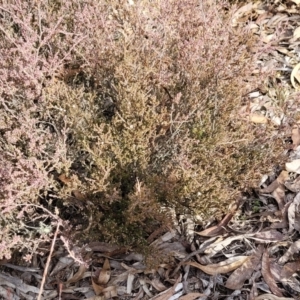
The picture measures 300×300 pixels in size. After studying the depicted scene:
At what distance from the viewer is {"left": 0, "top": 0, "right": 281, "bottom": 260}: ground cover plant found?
199 centimetres

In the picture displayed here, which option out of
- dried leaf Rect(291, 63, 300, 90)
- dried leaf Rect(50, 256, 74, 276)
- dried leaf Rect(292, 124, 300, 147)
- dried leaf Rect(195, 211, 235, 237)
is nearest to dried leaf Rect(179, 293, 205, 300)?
dried leaf Rect(195, 211, 235, 237)

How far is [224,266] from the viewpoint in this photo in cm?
219

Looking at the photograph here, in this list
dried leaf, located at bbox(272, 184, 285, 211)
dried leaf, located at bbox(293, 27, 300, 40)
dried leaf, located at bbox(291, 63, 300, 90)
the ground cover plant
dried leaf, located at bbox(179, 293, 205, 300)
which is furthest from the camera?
dried leaf, located at bbox(293, 27, 300, 40)

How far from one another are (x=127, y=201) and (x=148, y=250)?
216mm

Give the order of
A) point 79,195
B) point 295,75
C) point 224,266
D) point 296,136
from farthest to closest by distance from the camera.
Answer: point 295,75, point 296,136, point 224,266, point 79,195

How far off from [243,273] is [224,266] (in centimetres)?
9

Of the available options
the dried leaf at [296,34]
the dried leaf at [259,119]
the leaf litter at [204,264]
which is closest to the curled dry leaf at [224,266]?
the leaf litter at [204,264]

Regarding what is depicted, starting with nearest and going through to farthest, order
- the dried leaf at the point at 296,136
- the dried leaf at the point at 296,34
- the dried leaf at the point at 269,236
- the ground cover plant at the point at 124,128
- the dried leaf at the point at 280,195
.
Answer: the ground cover plant at the point at 124,128 < the dried leaf at the point at 269,236 < the dried leaf at the point at 280,195 < the dried leaf at the point at 296,136 < the dried leaf at the point at 296,34

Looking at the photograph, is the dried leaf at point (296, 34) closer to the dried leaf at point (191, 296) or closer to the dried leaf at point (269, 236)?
the dried leaf at point (269, 236)

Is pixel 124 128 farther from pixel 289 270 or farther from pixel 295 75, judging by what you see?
pixel 295 75

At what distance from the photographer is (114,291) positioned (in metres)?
2.15

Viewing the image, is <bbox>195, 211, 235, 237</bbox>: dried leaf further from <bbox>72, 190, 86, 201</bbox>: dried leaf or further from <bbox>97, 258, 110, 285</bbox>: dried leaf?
<bbox>72, 190, 86, 201</bbox>: dried leaf

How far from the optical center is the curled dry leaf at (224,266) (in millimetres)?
2176

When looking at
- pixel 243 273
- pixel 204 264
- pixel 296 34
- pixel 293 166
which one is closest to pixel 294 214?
pixel 293 166
